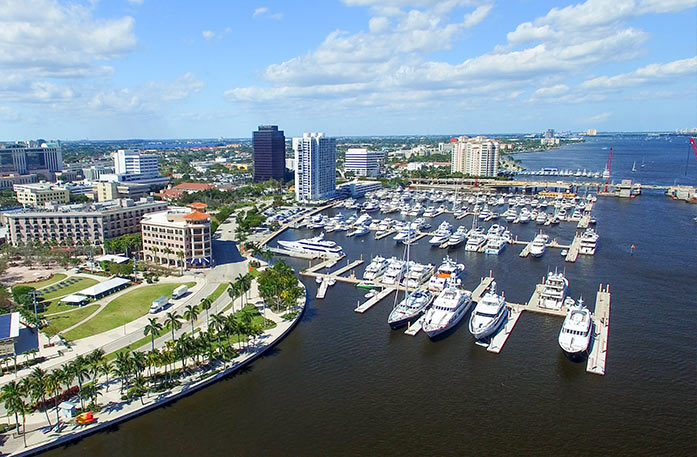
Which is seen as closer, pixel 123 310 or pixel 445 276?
pixel 123 310

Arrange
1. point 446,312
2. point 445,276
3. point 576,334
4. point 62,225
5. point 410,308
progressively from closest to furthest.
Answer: point 576,334 < point 446,312 < point 410,308 < point 445,276 < point 62,225

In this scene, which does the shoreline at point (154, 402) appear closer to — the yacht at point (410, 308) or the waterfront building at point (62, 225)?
the yacht at point (410, 308)

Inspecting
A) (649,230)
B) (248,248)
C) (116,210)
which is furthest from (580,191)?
(116,210)

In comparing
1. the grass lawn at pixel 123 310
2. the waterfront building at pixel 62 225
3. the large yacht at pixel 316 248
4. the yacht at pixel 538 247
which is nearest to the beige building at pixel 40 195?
the waterfront building at pixel 62 225

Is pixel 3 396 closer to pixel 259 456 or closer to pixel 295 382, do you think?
pixel 259 456

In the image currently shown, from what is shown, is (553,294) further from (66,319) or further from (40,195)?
(40,195)

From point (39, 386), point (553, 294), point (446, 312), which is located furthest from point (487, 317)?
point (39, 386)
